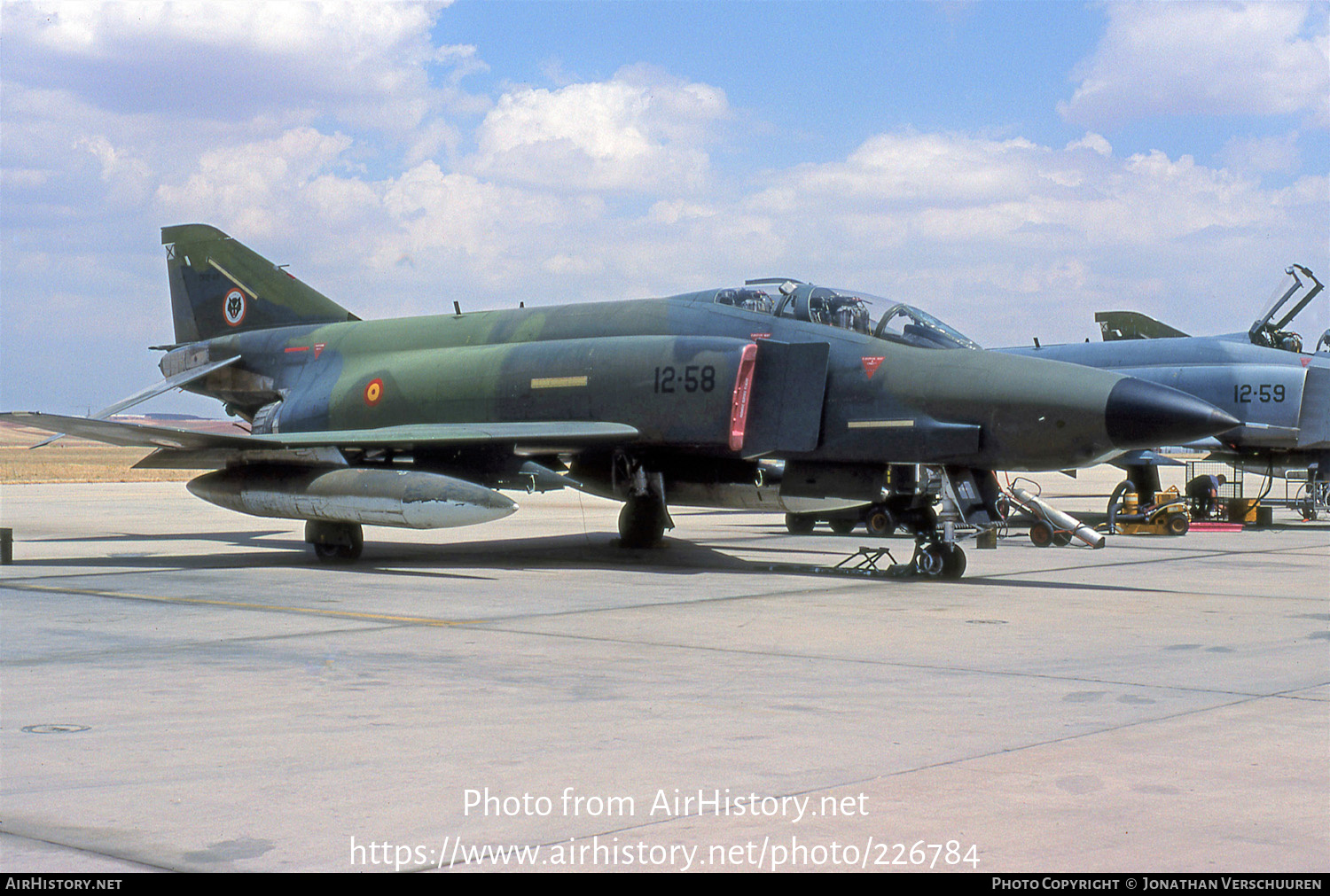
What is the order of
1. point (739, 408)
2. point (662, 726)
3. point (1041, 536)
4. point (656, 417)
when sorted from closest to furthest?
1. point (662, 726)
2. point (739, 408)
3. point (656, 417)
4. point (1041, 536)

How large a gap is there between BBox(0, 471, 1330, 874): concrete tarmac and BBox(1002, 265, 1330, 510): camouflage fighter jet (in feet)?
32.9

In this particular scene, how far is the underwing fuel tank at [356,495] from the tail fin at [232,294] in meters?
4.41

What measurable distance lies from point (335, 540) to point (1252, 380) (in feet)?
51.1

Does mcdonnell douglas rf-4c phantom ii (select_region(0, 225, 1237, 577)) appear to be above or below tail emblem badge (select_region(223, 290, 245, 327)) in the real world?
below

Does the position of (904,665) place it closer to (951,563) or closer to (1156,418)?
(1156,418)

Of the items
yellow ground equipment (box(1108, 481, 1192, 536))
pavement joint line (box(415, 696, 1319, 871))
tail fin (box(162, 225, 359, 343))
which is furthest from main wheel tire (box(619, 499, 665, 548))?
pavement joint line (box(415, 696, 1319, 871))

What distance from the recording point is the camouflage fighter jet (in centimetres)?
2152

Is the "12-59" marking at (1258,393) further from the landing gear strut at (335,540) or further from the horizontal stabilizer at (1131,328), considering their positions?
the landing gear strut at (335,540)

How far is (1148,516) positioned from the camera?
21.1 m

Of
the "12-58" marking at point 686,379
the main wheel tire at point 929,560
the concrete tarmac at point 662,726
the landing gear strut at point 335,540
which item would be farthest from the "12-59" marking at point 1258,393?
the landing gear strut at point 335,540

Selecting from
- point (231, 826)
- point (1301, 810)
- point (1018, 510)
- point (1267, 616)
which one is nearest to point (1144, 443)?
point (1267, 616)

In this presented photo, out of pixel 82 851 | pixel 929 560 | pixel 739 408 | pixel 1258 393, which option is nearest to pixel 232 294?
pixel 739 408

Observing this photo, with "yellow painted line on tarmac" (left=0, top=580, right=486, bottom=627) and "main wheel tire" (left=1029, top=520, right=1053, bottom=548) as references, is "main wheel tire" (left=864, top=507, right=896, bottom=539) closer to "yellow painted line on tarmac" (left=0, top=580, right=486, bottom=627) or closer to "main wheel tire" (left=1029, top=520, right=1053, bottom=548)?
"main wheel tire" (left=1029, top=520, right=1053, bottom=548)

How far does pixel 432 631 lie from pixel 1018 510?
28.8 ft
